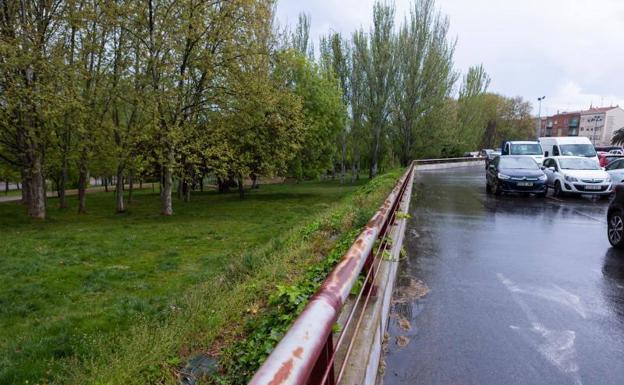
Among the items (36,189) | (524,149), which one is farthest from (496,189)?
(36,189)

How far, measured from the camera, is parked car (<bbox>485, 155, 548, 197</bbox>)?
51.6 feet

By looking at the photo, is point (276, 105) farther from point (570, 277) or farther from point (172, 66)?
point (570, 277)

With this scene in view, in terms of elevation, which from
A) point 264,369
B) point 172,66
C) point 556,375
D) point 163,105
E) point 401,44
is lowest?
point 556,375

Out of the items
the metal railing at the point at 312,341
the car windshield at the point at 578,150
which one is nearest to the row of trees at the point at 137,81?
the car windshield at the point at 578,150

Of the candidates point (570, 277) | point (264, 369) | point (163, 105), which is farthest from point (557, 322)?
point (163, 105)

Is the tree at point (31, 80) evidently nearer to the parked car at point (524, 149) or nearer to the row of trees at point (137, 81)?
the row of trees at point (137, 81)

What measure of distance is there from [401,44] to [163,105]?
84.5ft

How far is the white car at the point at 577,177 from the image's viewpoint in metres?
15.1

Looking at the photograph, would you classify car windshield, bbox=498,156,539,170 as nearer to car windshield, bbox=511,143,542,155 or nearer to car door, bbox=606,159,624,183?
car door, bbox=606,159,624,183

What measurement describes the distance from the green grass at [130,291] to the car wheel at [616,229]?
4.78 m

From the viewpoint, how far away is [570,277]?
609 cm

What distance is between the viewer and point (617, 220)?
790 cm

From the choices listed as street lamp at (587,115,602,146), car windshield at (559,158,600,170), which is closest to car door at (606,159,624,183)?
car windshield at (559,158,600,170)

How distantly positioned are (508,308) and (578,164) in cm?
1464
